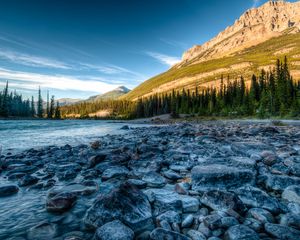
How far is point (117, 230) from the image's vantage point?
2924mm

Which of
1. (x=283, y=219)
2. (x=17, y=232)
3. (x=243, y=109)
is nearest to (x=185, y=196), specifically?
(x=283, y=219)

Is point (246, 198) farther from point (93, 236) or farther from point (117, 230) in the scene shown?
point (93, 236)

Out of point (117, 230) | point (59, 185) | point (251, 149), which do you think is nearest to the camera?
point (117, 230)

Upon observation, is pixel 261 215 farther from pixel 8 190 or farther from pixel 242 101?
pixel 242 101

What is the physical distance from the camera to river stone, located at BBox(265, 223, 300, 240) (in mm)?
2745

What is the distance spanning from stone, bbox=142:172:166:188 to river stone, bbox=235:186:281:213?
189 centimetres

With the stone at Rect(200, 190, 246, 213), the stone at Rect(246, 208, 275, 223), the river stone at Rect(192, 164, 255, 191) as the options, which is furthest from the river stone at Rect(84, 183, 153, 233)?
the stone at Rect(246, 208, 275, 223)

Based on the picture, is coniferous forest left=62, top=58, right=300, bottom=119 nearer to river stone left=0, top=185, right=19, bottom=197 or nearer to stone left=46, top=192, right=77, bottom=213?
stone left=46, top=192, right=77, bottom=213

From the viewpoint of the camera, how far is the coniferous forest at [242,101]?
5094 centimetres

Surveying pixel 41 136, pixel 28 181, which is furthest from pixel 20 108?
pixel 28 181

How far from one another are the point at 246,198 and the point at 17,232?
4211mm

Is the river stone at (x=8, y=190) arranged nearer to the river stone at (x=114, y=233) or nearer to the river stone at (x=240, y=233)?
the river stone at (x=114, y=233)

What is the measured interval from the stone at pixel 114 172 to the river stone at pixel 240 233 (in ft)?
12.0

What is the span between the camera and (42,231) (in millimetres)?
3211
